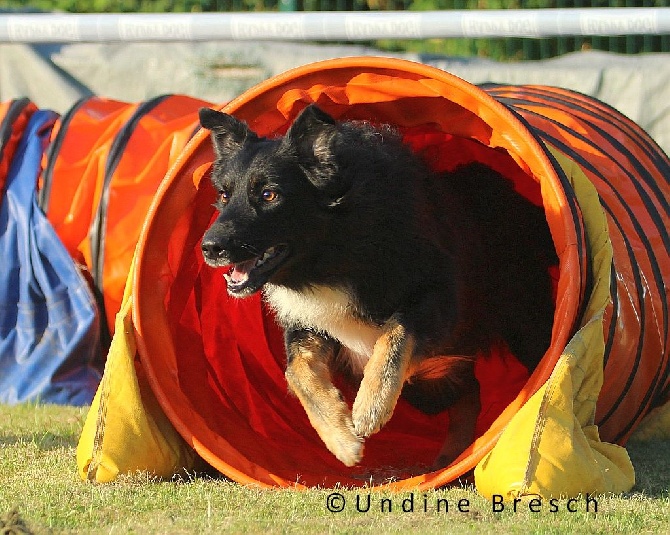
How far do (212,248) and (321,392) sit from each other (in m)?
0.80

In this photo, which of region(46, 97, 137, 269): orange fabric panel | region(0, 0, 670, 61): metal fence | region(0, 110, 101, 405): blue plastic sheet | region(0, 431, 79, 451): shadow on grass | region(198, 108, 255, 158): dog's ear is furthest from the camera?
region(0, 0, 670, 61): metal fence

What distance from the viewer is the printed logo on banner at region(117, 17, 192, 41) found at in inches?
327

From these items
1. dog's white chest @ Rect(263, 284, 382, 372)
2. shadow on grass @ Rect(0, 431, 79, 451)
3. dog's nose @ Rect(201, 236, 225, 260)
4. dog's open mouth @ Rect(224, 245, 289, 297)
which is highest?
dog's nose @ Rect(201, 236, 225, 260)

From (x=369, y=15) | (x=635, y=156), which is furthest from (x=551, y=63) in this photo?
(x=635, y=156)

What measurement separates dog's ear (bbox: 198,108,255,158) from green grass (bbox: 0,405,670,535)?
139cm

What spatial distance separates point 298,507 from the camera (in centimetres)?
441

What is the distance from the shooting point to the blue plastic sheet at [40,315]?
23.2 ft

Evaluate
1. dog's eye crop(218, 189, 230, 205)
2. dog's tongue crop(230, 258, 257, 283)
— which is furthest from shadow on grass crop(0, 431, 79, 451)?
dog's eye crop(218, 189, 230, 205)

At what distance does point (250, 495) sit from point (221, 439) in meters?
0.58

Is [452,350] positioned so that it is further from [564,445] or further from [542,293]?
[564,445]

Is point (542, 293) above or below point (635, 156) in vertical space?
below

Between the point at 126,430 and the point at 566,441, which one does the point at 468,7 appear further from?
the point at 566,441

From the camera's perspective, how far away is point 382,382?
4793 millimetres

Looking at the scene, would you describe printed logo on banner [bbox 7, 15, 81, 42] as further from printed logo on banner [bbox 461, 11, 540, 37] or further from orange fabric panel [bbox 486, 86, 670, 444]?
orange fabric panel [bbox 486, 86, 670, 444]
